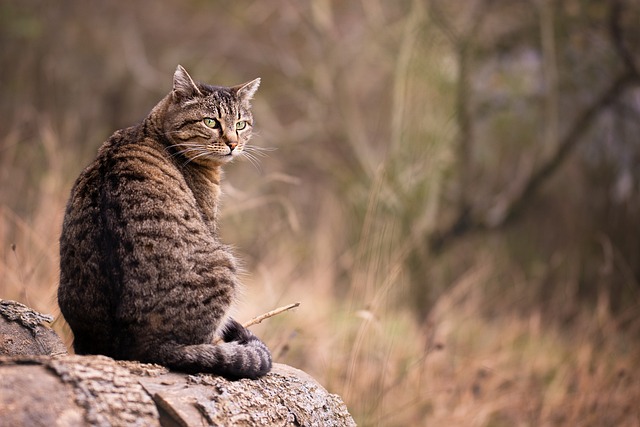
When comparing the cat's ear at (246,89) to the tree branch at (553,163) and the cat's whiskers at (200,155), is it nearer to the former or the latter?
the cat's whiskers at (200,155)

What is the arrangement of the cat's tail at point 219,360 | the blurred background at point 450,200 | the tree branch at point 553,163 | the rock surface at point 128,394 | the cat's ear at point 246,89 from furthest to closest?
the tree branch at point 553,163, the blurred background at point 450,200, the cat's ear at point 246,89, the cat's tail at point 219,360, the rock surface at point 128,394

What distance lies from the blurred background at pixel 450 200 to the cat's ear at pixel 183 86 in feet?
3.91

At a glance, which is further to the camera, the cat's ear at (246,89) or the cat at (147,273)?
the cat's ear at (246,89)

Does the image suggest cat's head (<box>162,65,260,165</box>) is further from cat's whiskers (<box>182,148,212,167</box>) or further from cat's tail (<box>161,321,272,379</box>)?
cat's tail (<box>161,321,272,379</box>)

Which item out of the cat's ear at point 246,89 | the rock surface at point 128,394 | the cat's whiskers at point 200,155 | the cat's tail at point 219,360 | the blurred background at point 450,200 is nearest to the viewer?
the rock surface at point 128,394

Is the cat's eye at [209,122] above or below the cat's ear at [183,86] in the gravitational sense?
below

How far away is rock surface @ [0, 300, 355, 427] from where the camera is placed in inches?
71.8

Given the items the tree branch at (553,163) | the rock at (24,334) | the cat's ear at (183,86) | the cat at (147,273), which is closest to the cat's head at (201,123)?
the cat's ear at (183,86)

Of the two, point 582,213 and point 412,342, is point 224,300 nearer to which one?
point 412,342

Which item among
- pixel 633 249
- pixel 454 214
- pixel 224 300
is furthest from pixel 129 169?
pixel 633 249

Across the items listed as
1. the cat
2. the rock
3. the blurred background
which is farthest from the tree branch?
the rock

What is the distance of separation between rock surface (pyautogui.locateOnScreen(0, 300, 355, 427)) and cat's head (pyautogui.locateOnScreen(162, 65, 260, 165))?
887 millimetres

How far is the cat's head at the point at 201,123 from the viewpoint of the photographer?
293 centimetres

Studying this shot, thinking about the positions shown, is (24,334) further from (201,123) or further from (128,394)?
(201,123)
